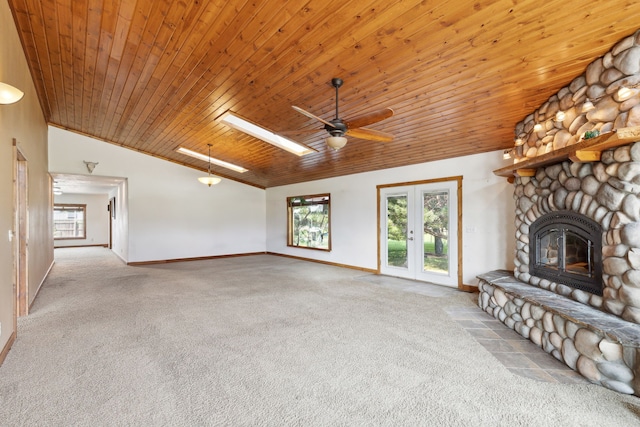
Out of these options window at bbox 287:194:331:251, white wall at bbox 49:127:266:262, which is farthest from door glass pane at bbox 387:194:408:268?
white wall at bbox 49:127:266:262

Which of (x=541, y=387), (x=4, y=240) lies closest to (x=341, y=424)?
(x=541, y=387)

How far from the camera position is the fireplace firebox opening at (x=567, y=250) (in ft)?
9.57

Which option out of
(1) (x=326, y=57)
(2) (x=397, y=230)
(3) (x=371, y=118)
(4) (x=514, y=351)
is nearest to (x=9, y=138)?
(1) (x=326, y=57)

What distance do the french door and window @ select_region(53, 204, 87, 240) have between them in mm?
13326

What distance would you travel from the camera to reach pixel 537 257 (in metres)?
3.77

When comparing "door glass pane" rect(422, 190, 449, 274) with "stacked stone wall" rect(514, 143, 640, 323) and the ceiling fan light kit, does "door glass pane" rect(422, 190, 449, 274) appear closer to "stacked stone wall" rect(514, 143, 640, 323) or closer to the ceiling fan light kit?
"stacked stone wall" rect(514, 143, 640, 323)

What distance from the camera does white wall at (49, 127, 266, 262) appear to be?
729cm

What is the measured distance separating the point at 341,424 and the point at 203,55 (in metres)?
3.55

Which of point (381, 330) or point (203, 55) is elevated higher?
point (203, 55)

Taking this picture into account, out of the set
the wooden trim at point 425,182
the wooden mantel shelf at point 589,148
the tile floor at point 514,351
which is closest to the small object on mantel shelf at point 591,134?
the wooden mantel shelf at point 589,148

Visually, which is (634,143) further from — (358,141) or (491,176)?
(358,141)

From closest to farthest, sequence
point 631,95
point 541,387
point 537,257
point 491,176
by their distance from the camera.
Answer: point 541,387
point 631,95
point 537,257
point 491,176

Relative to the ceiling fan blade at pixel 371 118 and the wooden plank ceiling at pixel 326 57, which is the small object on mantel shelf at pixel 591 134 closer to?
the wooden plank ceiling at pixel 326 57

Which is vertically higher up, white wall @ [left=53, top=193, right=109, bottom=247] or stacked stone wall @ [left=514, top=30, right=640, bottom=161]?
stacked stone wall @ [left=514, top=30, right=640, bottom=161]
